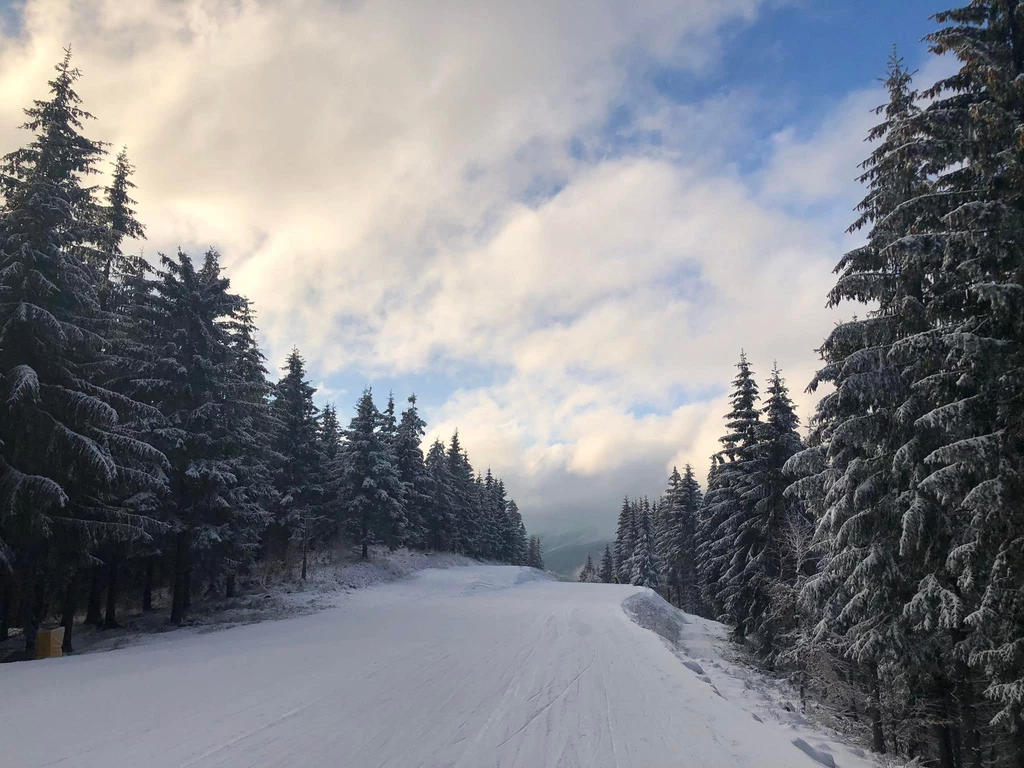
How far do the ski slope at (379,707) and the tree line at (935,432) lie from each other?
3.40 m

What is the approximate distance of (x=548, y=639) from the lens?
1394 centimetres

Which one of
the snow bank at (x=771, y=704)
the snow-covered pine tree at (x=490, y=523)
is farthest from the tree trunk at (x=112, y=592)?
the snow-covered pine tree at (x=490, y=523)

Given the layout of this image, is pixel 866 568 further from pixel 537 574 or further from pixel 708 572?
pixel 537 574

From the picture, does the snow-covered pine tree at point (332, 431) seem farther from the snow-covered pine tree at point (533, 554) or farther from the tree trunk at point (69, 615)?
the snow-covered pine tree at point (533, 554)

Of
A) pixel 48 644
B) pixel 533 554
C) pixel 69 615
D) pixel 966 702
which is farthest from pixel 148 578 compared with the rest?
pixel 533 554

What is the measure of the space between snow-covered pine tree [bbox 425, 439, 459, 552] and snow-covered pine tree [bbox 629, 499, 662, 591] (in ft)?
64.8

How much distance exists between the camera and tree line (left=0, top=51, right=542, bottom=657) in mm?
12734

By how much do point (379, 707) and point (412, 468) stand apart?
3777 cm

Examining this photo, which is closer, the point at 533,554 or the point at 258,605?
the point at 258,605

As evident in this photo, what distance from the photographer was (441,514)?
51094 mm

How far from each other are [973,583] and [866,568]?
218 centimetres

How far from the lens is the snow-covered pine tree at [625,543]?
58250 millimetres

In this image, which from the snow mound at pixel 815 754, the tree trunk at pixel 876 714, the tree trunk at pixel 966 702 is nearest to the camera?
the snow mound at pixel 815 754

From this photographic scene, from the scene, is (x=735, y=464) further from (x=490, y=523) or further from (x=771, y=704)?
(x=490, y=523)
